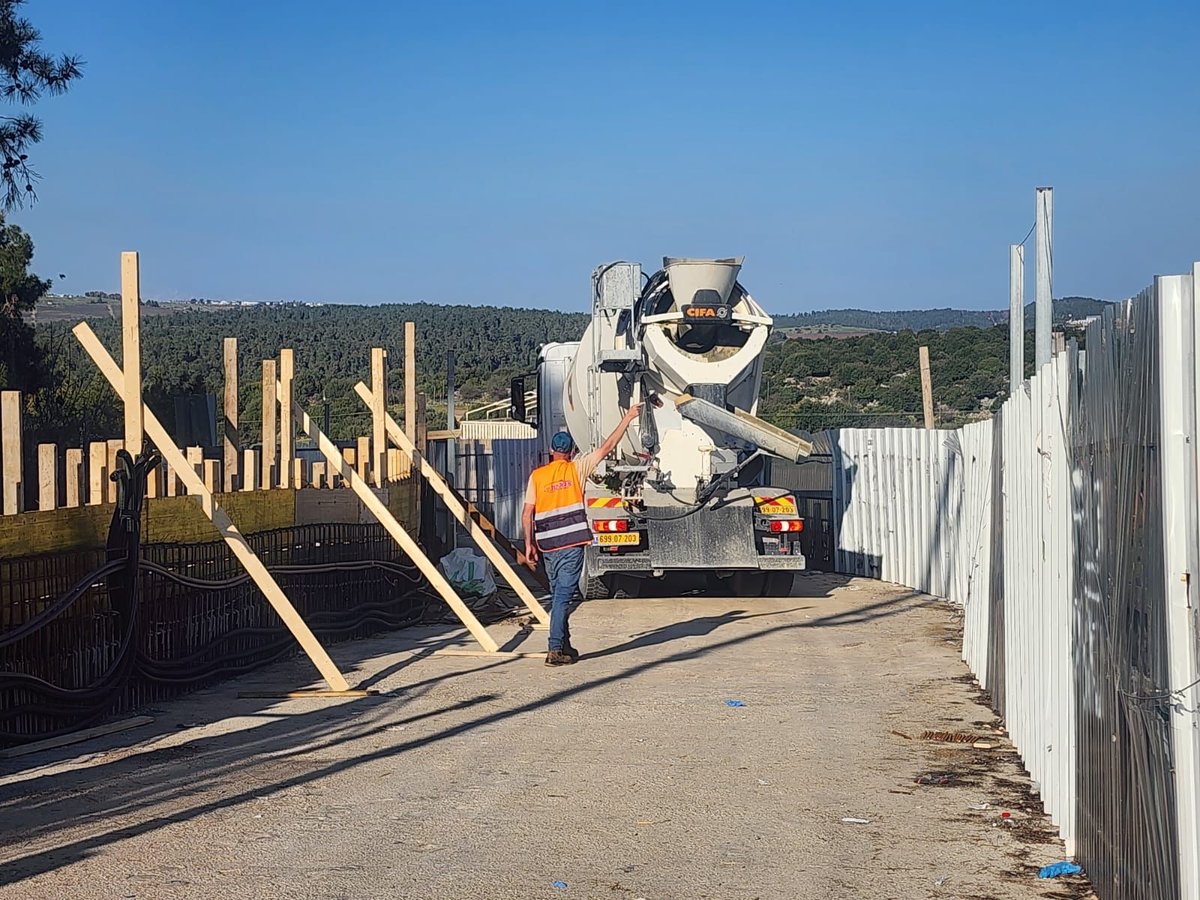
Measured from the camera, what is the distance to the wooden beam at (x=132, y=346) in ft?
34.8

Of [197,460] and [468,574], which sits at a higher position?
[197,460]

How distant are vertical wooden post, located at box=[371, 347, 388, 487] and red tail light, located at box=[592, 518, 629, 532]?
242cm

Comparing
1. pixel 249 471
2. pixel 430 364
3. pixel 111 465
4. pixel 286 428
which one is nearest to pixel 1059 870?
pixel 111 465

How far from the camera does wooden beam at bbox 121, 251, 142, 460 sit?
1061cm

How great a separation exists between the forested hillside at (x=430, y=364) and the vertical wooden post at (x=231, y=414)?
384 inches

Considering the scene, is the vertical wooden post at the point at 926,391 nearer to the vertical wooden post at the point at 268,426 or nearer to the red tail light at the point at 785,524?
the red tail light at the point at 785,524

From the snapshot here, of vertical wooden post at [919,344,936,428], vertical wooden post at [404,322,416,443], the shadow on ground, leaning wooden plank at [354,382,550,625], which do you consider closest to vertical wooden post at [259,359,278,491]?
the shadow on ground

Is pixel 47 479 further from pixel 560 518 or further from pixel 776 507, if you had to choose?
pixel 776 507

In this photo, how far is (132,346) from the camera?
1070cm

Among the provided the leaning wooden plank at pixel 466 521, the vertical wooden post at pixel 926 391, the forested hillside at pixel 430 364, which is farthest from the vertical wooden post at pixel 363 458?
the vertical wooden post at pixel 926 391

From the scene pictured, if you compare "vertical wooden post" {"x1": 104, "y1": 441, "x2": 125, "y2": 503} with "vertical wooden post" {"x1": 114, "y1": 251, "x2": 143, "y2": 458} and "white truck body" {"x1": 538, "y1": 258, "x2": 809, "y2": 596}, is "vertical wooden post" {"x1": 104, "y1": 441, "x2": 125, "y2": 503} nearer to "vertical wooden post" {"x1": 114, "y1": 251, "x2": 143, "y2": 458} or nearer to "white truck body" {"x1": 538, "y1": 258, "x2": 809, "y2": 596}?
"vertical wooden post" {"x1": 114, "y1": 251, "x2": 143, "y2": 458}

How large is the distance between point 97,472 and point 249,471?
296 cm

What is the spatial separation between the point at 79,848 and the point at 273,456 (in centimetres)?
764

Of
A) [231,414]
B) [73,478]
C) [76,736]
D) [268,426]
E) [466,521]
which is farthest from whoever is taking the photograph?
[466,521]
